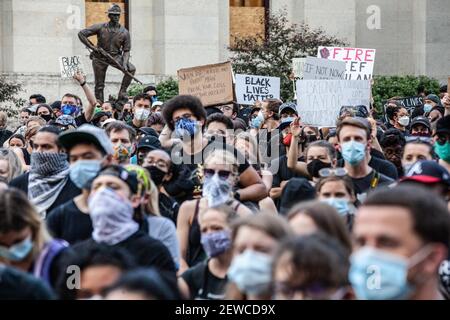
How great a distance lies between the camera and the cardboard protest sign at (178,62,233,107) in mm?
16547

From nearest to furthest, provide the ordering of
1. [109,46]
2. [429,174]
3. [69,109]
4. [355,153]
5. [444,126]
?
[429,174] → [355,153] → [444,126] → [69,109] → [109,46]

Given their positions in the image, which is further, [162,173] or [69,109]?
[69,109]

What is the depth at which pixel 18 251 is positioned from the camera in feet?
23.3

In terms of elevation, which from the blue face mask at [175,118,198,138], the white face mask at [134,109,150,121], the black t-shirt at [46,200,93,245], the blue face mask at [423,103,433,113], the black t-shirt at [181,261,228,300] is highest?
the blue face mask at [175,118,198,138]

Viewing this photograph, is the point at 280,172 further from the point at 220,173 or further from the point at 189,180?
the point at 220,173

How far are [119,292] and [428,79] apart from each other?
28765 millimetres

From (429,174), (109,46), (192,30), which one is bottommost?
(429,174)

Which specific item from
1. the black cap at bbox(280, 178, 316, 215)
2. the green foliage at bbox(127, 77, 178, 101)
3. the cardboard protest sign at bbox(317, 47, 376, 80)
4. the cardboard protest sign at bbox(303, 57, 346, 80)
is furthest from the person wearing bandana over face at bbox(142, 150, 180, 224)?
the green foliage at bbox(127, 77, 178, 101)

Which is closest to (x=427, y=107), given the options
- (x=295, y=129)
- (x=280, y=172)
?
Answer: (x=295, y=129)

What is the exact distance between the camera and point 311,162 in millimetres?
11438

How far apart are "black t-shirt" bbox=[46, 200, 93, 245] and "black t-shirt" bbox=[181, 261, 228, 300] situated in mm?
754

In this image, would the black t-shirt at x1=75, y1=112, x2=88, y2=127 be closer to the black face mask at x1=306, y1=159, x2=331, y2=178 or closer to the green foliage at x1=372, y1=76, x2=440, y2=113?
the black face mask at x1=306, y1=159, x2=331, y2=178

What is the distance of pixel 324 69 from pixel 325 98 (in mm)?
2168
